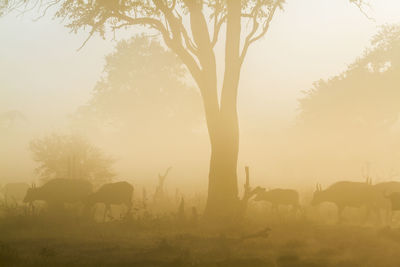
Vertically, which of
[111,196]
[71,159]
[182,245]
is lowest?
[182,245]

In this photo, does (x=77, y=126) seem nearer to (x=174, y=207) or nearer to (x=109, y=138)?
(x=109, y=138)

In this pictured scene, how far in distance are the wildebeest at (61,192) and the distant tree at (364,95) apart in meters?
31.4

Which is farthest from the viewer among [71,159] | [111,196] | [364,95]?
[364,95]

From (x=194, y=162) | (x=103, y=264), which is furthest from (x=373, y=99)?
(x=103, y=264)

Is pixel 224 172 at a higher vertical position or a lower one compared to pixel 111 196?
higher

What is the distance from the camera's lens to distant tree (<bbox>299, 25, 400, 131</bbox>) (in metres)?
41.1

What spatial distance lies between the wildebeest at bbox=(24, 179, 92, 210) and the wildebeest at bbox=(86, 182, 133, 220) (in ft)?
1.73

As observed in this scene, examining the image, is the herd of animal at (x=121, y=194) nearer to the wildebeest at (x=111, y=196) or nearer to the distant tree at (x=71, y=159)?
the wildebeest at (x=111, y=196)

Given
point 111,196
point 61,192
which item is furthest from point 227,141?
Answer: point 61,192

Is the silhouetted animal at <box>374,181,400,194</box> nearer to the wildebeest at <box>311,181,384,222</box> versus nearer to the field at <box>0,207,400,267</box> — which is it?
the wildebeest at <box>311,181,384,222</box>

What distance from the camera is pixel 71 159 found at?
24.3m

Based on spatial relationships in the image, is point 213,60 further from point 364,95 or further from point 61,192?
→ point 364,95

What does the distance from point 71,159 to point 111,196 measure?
6.88 metres

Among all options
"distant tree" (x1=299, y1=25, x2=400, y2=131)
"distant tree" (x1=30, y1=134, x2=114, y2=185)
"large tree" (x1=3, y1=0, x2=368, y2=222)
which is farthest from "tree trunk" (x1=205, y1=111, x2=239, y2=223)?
"distant tree" (x1=299, y1=25, x2=400, y2=131)
